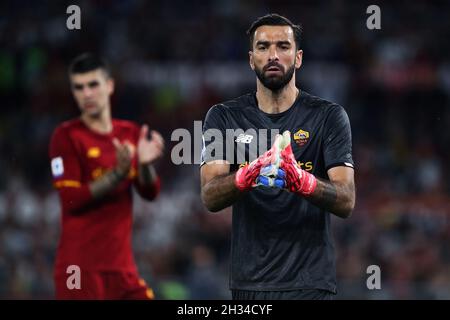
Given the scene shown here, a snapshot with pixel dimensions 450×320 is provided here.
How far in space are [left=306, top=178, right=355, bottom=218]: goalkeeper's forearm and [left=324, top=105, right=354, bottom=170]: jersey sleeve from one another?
0.15 metres

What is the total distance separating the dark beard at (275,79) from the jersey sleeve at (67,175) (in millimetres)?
1964

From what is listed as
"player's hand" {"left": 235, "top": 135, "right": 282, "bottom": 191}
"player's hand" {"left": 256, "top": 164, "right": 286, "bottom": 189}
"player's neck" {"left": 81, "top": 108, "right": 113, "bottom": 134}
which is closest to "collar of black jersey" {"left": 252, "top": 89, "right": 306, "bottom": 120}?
"player's hand" {"left": 235, "top": 135, "right": 282, "bottom": 191}

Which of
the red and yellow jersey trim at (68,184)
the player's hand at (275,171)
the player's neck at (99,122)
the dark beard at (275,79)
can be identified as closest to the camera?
the player's hand at (275,171)

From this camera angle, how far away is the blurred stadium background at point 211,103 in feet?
38.3

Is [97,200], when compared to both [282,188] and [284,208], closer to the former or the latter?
[284,208]

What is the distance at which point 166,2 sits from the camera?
16.3 meters

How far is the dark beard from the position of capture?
517 cm

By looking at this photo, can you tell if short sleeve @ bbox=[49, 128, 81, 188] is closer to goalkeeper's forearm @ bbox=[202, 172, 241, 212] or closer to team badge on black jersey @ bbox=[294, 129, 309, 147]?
goalkeeper's forearm @ bbox=[202, 172, 241, 212]

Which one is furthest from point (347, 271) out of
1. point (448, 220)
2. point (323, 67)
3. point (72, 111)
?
A: point (72, 111)

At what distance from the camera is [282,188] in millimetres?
4871
